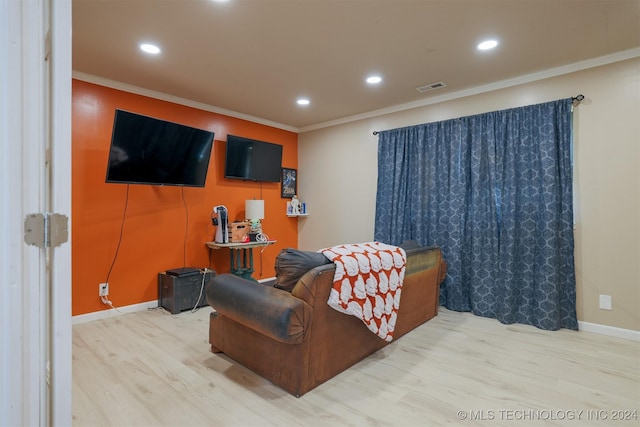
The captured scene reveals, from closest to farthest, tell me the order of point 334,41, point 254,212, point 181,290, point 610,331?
point 334,41, point 610,331, point 181,290, point 254,212

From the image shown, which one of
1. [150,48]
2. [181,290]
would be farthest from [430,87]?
[181,290]

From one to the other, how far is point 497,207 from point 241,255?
3291 millimetres

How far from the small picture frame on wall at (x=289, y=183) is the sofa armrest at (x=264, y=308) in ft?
10.2

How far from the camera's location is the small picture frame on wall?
5285mm

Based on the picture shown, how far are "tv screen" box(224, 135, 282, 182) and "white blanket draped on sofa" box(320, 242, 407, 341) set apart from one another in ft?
8.54

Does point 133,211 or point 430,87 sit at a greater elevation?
point 430,87

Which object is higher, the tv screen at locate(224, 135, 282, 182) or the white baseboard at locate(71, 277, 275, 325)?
the tv screen at locate(224, 135, 282, 182)

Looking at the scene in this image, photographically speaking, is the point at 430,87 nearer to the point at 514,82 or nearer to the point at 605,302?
the point at 514,82

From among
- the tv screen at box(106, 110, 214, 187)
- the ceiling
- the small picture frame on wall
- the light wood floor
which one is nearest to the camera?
the light wood floor

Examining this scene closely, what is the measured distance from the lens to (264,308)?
1.91 m

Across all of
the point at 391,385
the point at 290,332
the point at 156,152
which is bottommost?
the point at 391,385

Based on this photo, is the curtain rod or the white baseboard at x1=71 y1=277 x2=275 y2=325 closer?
the curtain rod
